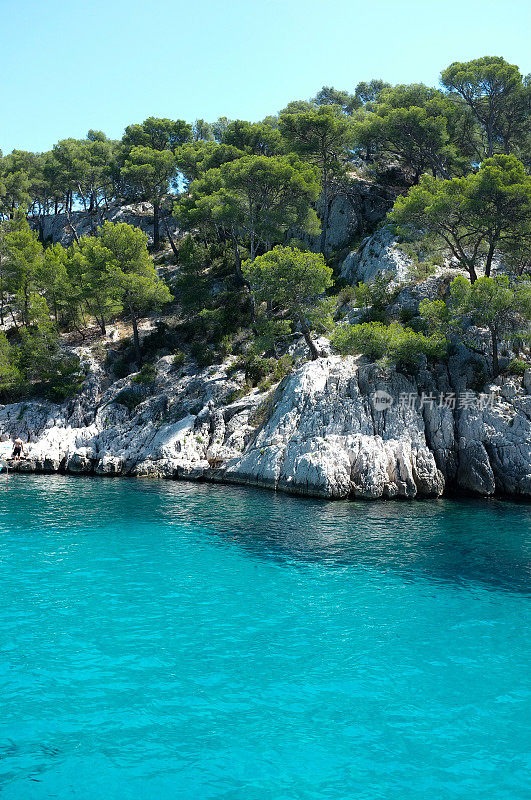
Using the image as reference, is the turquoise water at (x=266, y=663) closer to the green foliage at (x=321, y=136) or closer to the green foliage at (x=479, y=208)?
the green foliage at (x=479, y=208)

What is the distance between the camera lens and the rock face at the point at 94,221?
287ft

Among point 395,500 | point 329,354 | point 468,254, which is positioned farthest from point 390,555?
point 468,254

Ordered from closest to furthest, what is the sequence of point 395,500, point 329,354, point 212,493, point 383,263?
1. point 395,500
2. point 212,493
3. point 329,354
4. point 383,263

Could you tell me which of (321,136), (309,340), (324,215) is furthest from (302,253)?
(321,136)

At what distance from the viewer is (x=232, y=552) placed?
22469mm

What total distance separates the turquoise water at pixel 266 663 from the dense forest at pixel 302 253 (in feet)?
64.5

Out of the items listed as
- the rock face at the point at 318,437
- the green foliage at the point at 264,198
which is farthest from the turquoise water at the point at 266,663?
the green foliage at the point at 264,198

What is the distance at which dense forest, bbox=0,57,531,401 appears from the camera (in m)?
38.3

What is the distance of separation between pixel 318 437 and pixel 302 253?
16891 millimetres

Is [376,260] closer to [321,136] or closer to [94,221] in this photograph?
[321,136]

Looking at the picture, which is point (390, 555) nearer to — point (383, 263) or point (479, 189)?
point (479, 189)

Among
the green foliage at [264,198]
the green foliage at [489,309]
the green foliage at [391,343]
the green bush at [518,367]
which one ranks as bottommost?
the green bush at [518,367]

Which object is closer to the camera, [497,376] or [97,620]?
[97,620]

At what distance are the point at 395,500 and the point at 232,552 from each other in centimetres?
1352
